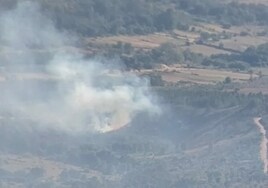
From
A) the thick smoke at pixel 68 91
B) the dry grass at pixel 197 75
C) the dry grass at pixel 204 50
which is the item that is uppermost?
the dry grass at pixel 204 50

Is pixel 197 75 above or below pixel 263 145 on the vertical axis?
above

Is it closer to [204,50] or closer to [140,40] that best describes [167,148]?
[140,40]

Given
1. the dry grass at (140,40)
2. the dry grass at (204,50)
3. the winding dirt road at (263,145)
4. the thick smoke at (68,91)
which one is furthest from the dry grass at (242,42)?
the winding dirt road at (263,145)

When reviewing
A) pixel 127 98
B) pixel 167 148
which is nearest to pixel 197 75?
pixel 127 98

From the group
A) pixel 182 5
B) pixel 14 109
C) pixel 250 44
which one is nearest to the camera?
pixel 14 109

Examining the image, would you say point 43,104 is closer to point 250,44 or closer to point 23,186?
point 23,186

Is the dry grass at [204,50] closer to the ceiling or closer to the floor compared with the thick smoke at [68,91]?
closer to the ceiling

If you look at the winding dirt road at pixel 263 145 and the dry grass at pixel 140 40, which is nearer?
the winding dirt road at pixel 263 145

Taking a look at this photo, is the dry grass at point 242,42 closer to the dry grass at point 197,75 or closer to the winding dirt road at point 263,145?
the dry grass at point 197,75

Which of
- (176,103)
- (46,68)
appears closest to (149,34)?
(46,68)
